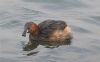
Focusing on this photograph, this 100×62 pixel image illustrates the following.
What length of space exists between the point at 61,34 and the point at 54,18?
1871 millimetres

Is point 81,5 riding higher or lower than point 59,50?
higher

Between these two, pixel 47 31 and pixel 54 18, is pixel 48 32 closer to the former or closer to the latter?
pixel 47 31

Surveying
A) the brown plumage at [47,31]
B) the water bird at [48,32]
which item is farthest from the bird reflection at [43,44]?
the brown plumage at [47,31]

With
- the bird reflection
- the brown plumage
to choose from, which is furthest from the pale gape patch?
the bird reflection

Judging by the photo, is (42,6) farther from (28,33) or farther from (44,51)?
(44,51)

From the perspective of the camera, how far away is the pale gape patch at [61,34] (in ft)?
42.2

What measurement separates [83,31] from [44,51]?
7.36 feet

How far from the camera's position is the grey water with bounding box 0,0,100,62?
11.5m

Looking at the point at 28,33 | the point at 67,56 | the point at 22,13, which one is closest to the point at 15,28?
the point at 28,33

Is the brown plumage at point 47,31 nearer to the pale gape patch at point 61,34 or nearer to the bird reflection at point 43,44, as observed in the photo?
the pale gape patch at point 61,34

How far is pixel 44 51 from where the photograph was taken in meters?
11.9

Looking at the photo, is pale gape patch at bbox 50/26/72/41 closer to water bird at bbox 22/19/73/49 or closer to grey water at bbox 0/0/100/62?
water bird at bbox 22/19/73/49

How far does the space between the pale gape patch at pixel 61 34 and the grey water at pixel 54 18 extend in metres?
0.26

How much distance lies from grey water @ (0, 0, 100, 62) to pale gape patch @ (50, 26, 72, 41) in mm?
258
